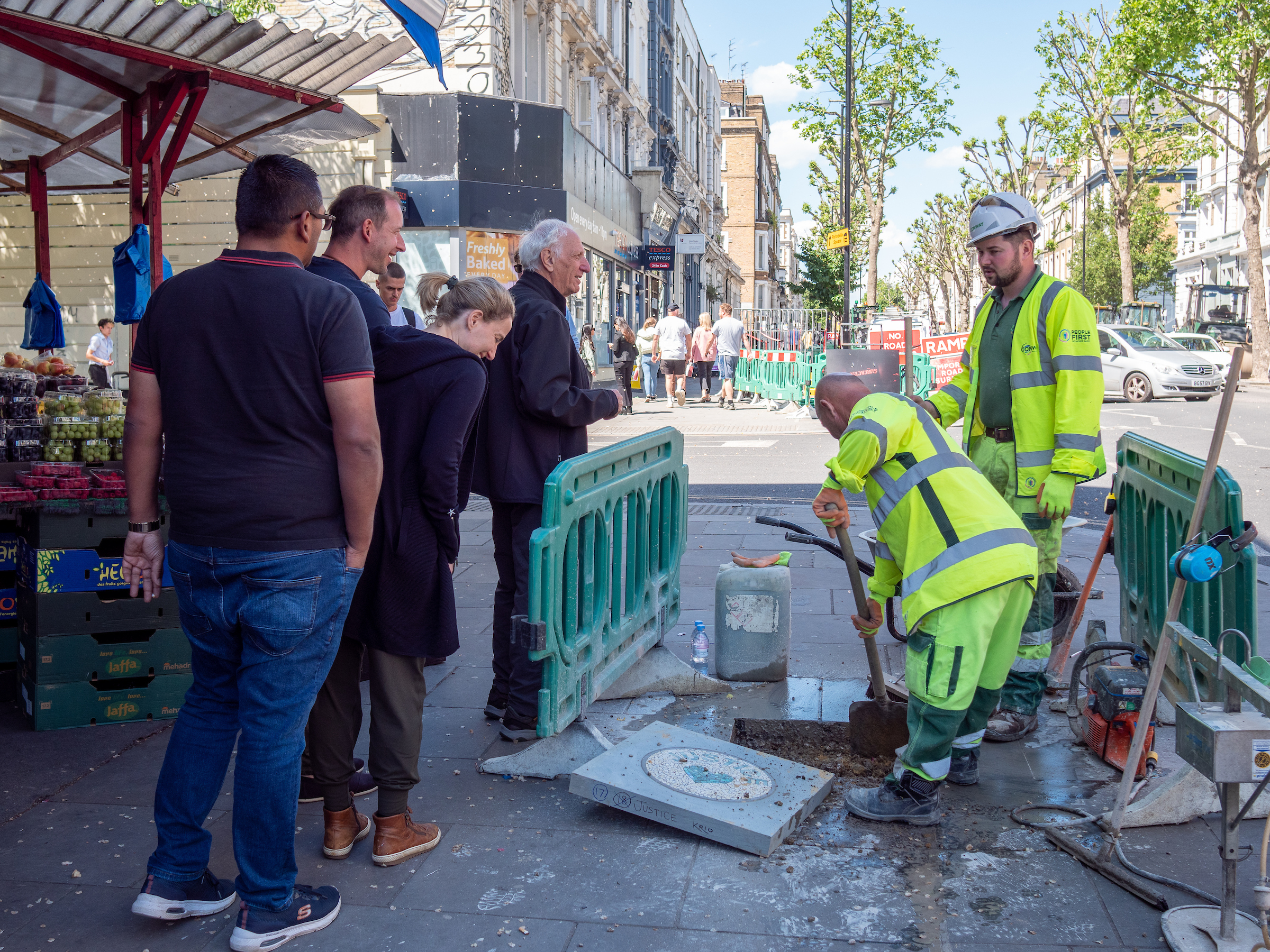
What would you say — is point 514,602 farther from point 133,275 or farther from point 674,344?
point 674,344

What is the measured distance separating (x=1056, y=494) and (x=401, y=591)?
2353 millimetres

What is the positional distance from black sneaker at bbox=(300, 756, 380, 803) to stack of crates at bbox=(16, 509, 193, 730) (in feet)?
3.41

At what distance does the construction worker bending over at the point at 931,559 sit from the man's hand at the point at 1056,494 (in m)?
0.65

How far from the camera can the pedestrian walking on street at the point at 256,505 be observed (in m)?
2.62

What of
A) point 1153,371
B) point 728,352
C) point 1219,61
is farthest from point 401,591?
point 1219,61

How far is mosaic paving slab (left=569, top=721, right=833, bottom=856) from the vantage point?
11.0ft

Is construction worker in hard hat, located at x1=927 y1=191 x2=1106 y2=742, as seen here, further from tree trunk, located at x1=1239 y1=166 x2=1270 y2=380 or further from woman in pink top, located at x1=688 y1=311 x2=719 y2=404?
tree trunk, located at x1=1239 y1=166 x2=1270 y2=380

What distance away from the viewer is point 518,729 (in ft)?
13.9

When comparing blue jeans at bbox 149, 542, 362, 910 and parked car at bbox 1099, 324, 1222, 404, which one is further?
parked car at bbox 1099, 324, 1222, 404

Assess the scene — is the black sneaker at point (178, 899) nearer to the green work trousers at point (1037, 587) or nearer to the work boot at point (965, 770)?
the work boot at point (965, 770)

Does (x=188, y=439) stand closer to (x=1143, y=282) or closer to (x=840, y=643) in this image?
(x=840, y=643)

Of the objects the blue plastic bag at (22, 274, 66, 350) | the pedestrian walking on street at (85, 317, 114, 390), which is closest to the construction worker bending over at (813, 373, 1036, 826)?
the blue plastic bag at (22, 274, 66, 350)

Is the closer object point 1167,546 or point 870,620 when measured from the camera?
point 870,620

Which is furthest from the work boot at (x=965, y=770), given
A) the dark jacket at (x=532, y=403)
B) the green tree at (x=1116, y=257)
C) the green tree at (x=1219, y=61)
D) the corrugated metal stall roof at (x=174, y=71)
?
the green tree at (x=1116, y=257)
